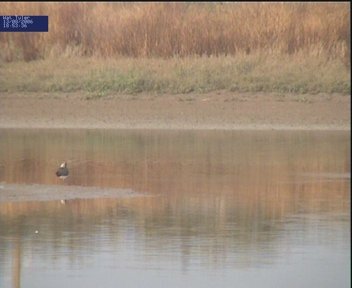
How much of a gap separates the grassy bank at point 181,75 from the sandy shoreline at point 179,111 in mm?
209

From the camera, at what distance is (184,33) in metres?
26.2

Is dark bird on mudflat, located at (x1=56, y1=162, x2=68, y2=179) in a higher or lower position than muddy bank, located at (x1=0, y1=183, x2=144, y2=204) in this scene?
higher

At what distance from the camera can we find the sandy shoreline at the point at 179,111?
22281 millimetres

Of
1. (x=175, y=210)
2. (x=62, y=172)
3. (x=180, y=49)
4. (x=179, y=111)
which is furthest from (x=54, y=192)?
(x=180, y=49)

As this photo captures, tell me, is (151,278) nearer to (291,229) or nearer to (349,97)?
(291,229)

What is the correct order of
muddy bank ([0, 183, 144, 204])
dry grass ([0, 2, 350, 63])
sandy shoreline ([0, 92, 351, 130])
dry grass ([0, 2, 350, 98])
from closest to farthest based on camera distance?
muddy bank ([0, 183, 144, 204]) < sandy shoreline ([0, 92, 351, 130]) < dry grass ([0, 2, 350, 98]) < dry grass ([0, 2, 350, 63])

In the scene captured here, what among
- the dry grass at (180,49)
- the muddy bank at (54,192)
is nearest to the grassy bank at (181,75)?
the dry grass at (180,49)

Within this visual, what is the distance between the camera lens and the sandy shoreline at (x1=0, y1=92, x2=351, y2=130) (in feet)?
73.1

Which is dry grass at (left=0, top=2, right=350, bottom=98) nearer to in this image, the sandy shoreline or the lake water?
the sandy shoreline

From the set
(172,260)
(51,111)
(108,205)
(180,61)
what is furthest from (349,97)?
(172,260)

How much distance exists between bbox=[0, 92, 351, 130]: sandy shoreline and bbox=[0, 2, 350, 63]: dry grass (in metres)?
2.21

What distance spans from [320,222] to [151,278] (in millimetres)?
2912

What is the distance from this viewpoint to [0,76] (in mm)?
24234
